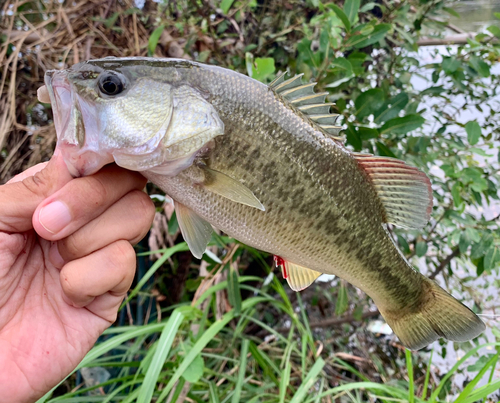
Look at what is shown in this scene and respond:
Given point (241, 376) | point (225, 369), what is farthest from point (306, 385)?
point (225, 369)

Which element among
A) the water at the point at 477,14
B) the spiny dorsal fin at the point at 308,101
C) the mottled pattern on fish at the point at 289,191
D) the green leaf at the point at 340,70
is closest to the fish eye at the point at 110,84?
the mottled pattern on fish at the point at 289,191

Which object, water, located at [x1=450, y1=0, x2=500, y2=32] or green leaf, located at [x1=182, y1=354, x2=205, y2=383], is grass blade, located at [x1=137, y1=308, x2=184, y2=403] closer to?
green leaf, located at [x1=182, y1=354, x2=205, y2=383]

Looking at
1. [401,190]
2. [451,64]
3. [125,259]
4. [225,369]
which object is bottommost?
[225,369]

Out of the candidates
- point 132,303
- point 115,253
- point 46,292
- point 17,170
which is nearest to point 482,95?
point 115,253

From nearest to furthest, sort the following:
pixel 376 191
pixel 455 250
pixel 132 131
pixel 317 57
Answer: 1. pixel 132 131
2. pixel 376 191
3. pixel 317 57
4. pixel 455 250

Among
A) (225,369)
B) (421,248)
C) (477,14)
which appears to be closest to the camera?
(421,248)

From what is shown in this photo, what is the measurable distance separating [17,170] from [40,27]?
84 centimetres

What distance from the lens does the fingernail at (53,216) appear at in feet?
2.50

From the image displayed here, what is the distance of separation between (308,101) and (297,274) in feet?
1.67

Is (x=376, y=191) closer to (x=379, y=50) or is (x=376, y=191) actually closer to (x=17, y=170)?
(x=379, y=50)


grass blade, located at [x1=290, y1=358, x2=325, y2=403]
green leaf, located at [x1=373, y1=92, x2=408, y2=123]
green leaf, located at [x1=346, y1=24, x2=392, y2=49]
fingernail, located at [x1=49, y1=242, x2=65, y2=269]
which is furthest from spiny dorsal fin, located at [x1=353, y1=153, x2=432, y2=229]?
fingernail, located at [x1=49, y1=242, x2=65, y2=269]

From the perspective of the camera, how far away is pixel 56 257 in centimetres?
91

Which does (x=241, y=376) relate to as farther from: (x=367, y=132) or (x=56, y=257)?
(x=367, y=132)

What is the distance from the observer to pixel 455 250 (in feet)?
6.31
